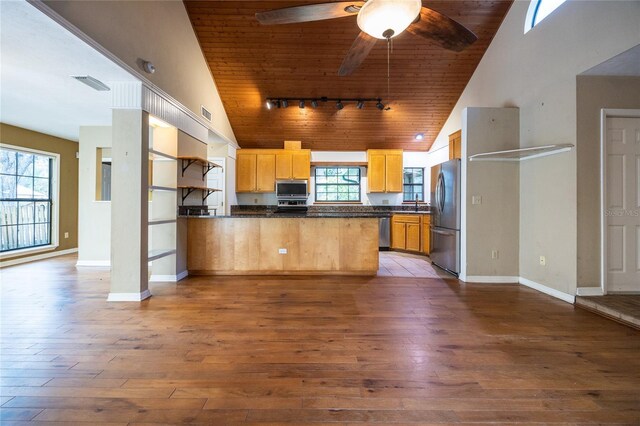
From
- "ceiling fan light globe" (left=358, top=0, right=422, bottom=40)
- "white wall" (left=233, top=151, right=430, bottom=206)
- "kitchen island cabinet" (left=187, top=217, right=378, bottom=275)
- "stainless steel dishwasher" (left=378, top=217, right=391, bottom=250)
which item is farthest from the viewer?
"white wall" (left=233, top=151, right=430, bottom=206)

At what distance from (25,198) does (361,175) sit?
7.01m

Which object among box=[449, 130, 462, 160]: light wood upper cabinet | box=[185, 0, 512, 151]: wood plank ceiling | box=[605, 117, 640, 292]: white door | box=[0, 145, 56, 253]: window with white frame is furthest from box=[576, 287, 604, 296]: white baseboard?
box=[0, 145, 56, 253]: window with white frame

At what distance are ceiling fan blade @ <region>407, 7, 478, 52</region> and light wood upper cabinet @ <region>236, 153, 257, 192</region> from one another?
495 cm

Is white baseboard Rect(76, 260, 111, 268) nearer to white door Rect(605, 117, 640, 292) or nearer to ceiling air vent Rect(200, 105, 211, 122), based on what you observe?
ceiling air vent Rect(200, 105, 211, 122)

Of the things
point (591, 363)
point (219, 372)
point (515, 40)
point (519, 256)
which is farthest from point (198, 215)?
point (515, 40)

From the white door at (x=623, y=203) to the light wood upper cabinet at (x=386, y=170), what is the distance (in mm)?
3907

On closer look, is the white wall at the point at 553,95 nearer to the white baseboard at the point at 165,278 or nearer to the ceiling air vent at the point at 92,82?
the white baseboard at the point at 165,278

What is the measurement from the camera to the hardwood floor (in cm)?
145

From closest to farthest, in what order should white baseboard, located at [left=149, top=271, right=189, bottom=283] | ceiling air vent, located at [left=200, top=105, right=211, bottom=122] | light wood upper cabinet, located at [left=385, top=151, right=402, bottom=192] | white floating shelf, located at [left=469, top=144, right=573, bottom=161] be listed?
white floating shelf, located at [left=469, top=144, right=573, bottom=161], white baseboard, located at [left=149, top=271, right=189, bottom=283], ceiling air vent, located at [left=200, top=105, right=211, bottom=122], light wood upper cabinet, located at [left=385, top=151, right=402, bottom=192]

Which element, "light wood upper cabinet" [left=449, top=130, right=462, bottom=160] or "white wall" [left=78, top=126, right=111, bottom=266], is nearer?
"light wood upper cabinet" [left=449, top=130, right=462, bottom=160]

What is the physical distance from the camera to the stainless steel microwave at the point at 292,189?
6.50m

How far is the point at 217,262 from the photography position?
4.25 m

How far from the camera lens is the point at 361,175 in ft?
23.6

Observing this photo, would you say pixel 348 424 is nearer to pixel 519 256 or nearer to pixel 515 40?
pixel 519 256
